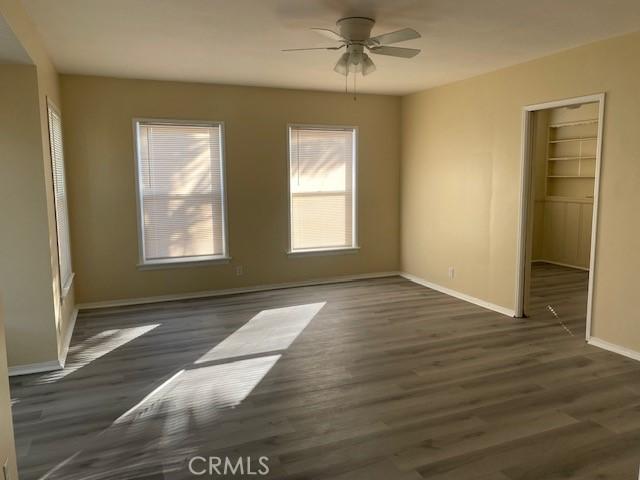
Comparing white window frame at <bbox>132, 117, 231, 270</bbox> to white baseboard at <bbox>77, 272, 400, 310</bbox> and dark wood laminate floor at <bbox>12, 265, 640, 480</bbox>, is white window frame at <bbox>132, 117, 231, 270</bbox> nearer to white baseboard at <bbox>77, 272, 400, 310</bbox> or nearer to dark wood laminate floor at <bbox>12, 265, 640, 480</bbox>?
white baseboard at <bbox>77, 272, 400, 310</bbox>

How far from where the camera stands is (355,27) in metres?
3.41

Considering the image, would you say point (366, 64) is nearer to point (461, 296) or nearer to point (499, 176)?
point (499, 176)

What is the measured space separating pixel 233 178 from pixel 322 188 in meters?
1.22

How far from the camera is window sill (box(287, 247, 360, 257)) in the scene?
638cm

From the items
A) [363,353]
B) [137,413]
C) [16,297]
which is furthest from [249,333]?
[16,297]

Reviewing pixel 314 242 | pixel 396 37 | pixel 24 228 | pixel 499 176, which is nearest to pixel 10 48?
pixel 24 228

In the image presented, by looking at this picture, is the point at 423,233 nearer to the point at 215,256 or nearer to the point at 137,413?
the point at 215,256

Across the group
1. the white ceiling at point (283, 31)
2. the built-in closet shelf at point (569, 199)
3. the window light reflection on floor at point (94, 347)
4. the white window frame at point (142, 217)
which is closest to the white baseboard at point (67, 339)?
the window light reflection on floor at point (94, 347)

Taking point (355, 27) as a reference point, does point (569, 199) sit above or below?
below

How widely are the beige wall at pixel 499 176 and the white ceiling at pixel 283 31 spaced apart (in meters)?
0.23

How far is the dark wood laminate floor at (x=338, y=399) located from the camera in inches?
98.8

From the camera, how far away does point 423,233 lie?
6520 millimetres

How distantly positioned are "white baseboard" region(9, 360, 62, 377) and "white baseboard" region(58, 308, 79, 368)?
2.4 inches

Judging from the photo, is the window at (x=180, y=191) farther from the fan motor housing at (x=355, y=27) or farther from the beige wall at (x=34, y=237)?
the fan motor housing at (x=355, y=27)
